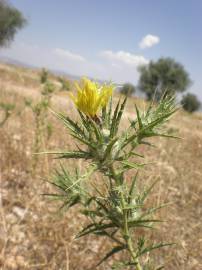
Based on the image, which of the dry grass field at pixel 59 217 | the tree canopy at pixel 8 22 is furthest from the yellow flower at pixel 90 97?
the tree canopy at pixel 8 22

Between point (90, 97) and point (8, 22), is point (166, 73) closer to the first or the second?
point (8, 22)

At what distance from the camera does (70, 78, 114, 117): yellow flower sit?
2.72ft

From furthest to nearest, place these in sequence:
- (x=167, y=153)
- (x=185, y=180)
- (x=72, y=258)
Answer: (x=167, y=153) → (x=185, y=180) → (x=72, y=258)

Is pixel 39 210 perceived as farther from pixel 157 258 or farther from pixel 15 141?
pixel 15 141

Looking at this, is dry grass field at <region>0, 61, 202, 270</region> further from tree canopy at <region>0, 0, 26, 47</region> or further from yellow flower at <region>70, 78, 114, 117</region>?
tree canopy at <region>0, 0, 26, 47</region>

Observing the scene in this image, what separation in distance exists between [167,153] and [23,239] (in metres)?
3.01

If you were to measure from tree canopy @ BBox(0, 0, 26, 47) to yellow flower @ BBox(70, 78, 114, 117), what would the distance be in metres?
33.5

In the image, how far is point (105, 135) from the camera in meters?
0.86

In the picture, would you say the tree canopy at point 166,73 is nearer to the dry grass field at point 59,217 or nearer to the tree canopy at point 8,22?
the tree canopy at point 8,22

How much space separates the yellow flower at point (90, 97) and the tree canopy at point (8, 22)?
33.5 metres

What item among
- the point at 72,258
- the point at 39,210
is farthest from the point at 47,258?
the point at 39,210

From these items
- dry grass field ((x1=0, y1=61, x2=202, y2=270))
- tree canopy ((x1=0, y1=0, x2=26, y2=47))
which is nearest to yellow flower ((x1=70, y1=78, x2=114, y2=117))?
dry grass field ((x1=0, y1=61, x2=202, y2=270))

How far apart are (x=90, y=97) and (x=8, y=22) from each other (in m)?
33.9

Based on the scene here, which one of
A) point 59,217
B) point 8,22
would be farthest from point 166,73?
point 59,217
